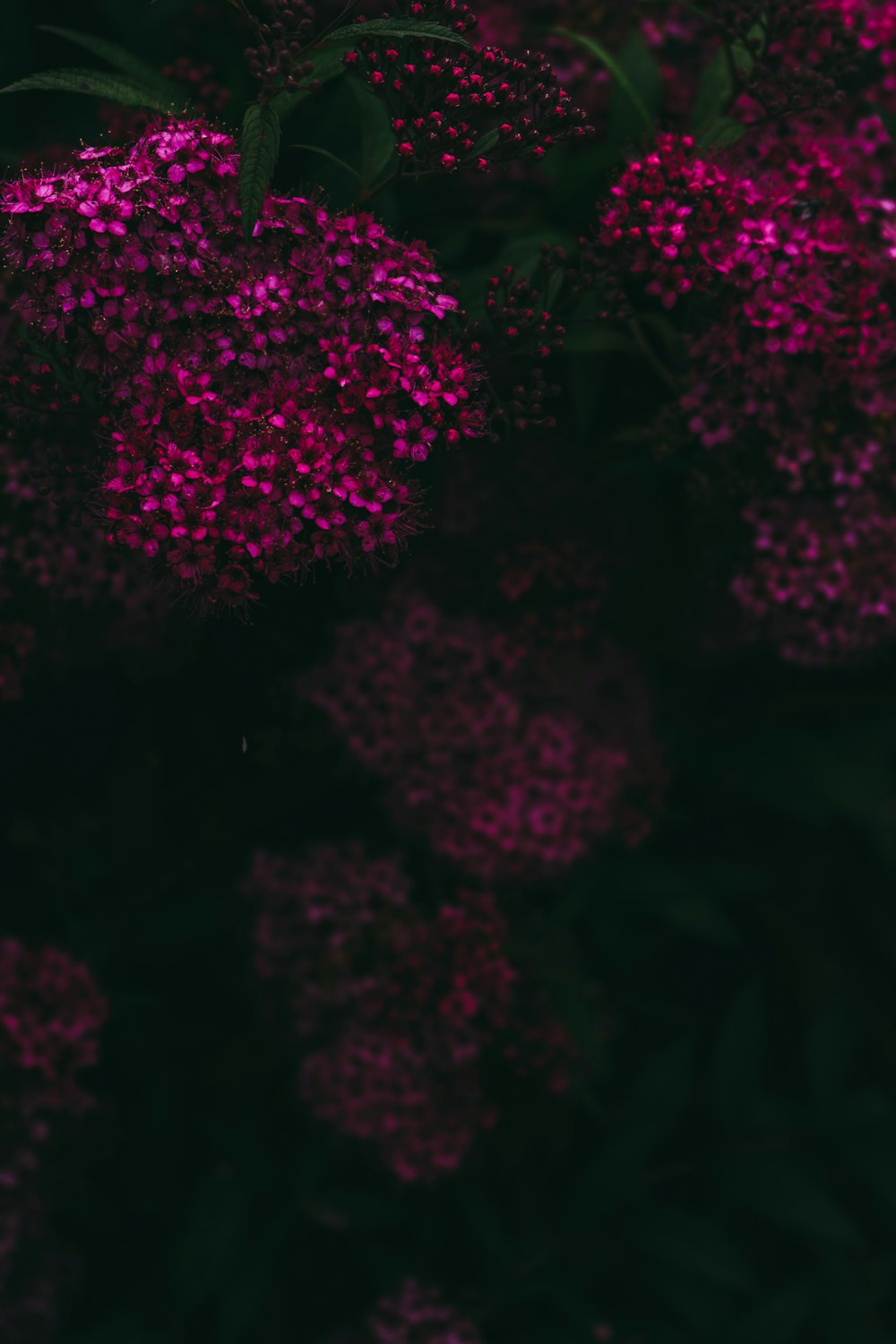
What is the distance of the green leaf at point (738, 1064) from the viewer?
84.4 inches

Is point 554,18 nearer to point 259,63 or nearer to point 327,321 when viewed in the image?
point 259,63

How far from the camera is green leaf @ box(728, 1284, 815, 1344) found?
197 cm

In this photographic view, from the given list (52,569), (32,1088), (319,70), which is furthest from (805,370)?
(32,1088)

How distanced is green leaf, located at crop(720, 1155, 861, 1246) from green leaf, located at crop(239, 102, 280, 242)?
71.2 inches

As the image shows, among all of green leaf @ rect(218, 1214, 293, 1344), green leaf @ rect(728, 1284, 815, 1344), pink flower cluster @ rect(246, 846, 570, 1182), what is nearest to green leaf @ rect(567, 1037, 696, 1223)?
green leaf @ rect(728, 1284, 815, 1344)

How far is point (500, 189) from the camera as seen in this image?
1.70m

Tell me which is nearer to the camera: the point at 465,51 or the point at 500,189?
the point at 465,51

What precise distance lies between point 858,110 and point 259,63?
906 millimetres

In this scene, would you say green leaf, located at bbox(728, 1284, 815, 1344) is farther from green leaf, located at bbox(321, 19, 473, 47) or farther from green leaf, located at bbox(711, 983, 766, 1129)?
green leaf, located at bbox(321, 19, 473, 47)

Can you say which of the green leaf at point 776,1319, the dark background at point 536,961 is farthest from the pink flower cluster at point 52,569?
the green leaf at point 776,1319

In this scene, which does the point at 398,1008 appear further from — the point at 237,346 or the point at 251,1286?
the point at 237,346

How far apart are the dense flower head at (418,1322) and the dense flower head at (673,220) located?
152 centimetres

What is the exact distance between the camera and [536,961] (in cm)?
178

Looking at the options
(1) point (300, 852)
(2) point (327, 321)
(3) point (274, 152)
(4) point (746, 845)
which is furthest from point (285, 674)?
(4) point (746, 845)
